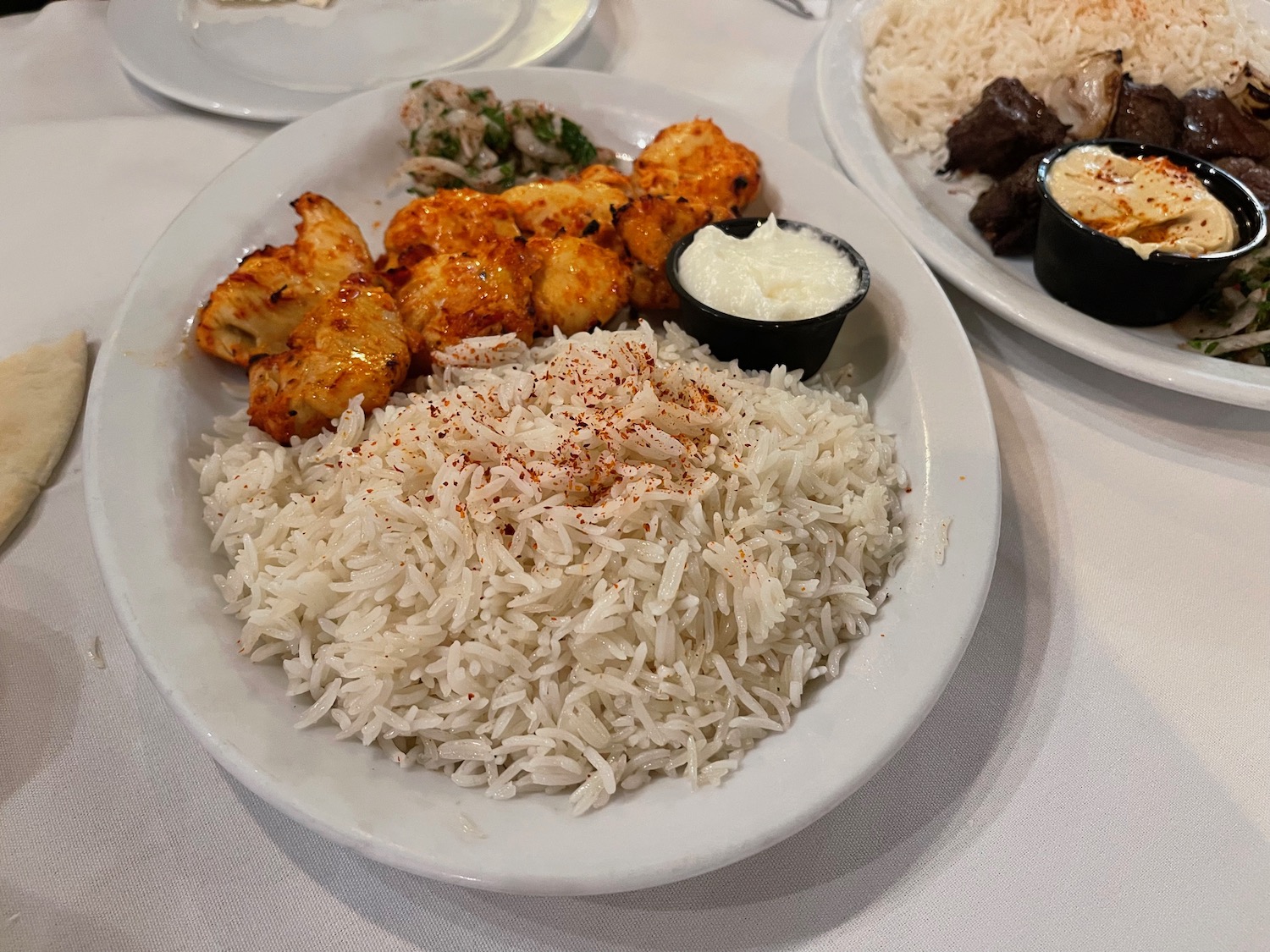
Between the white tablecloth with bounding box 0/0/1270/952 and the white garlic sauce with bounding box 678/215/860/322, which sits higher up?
the white garlic sauce with bounding box 678/215/860/322

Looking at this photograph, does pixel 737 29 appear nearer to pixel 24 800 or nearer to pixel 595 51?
pixel 595 51

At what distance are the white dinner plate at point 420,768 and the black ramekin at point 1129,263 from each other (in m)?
0.54

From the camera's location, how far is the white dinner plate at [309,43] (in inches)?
126

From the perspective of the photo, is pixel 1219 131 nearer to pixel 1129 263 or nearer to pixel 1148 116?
pixel 1148 116

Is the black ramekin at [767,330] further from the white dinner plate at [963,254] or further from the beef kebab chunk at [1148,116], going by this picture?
the beef kebab chunk at [1148,116]

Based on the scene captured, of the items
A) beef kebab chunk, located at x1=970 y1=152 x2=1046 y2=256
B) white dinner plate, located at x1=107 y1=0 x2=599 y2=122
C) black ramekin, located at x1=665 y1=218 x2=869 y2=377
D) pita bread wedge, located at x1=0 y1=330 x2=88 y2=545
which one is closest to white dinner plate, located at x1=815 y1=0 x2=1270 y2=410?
beef kebab chunk, located at x1=970 y1=152 x2=1046 y2=256

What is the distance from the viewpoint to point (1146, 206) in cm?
260

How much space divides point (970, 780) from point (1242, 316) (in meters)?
1.88

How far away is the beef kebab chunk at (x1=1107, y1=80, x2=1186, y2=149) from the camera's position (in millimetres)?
3150

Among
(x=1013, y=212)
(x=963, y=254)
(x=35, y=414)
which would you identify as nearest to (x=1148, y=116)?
(x=1013, y=212)

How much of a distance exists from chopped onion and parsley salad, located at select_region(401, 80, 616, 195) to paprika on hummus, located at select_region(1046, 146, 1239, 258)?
65.9 inches

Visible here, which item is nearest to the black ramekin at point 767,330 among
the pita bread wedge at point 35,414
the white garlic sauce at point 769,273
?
the white garlic sauce at point 769,273

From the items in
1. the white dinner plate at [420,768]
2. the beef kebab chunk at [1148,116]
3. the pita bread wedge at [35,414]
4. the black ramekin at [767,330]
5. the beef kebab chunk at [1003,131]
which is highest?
the beef kebab chunk at [1148,116]

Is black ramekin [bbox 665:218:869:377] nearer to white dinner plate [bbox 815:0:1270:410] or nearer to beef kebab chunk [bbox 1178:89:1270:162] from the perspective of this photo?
white dinner plate [bbox 815:0:1270:410]
